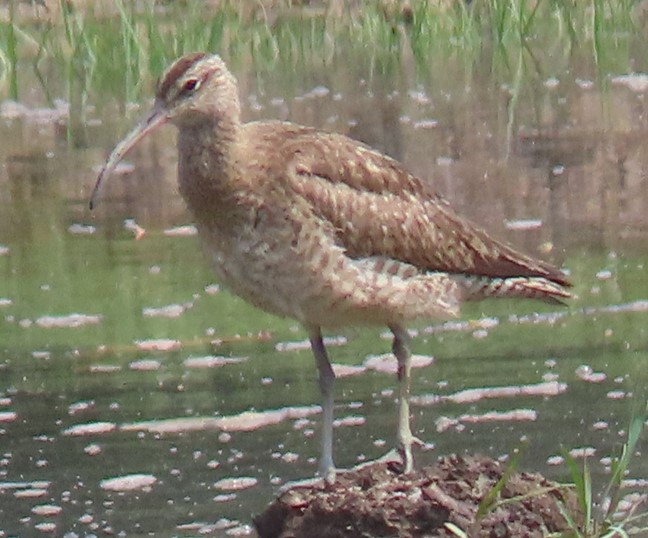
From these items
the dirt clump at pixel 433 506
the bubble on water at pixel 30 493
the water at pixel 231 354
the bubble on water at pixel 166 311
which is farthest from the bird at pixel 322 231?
the bubble on water at pixel 166 311

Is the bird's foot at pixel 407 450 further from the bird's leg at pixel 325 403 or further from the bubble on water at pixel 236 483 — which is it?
the bubble on water at pixel 236 483

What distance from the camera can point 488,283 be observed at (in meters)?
6.86

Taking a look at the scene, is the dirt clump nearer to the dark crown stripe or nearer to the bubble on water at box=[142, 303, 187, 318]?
the dark crown stripe

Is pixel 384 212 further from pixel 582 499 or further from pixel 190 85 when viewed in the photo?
pixel 582 499

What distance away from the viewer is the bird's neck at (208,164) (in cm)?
636

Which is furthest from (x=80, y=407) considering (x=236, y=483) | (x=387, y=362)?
(x=387, y=362)

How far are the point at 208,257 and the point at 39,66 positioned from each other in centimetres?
1123

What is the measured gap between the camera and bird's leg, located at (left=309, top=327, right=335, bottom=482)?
6023mm

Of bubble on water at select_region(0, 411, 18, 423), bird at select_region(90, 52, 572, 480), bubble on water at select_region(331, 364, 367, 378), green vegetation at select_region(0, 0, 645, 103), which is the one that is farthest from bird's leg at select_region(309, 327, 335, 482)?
green vegetation at select_region(0, 0, 645, 103)

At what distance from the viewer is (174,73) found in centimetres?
658

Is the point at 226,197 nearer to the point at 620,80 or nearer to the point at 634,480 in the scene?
the point at 634,480

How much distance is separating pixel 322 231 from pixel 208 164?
0.43 m

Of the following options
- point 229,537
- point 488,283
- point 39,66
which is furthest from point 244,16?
point 229,537

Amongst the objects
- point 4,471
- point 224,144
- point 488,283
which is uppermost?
point 224,144
